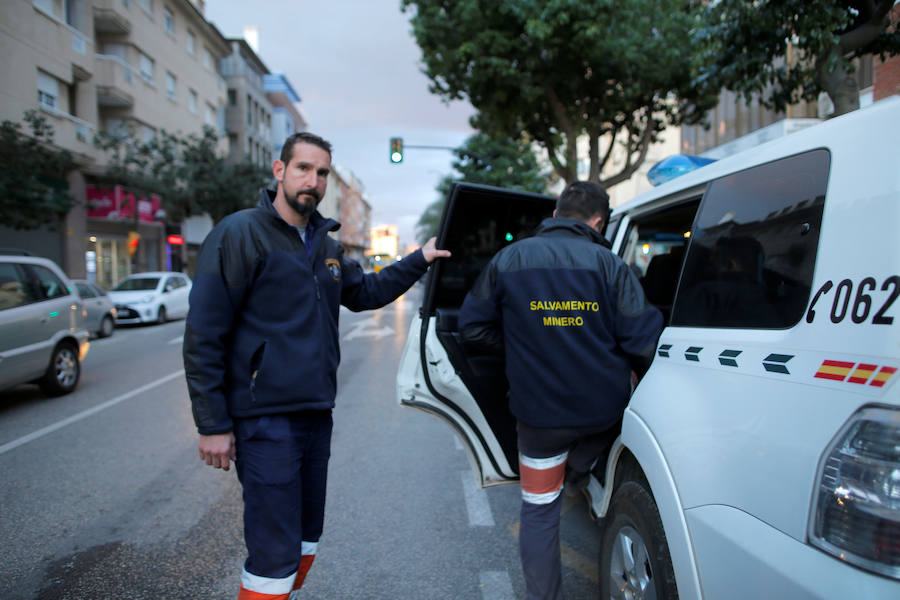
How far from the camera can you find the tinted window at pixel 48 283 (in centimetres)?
665

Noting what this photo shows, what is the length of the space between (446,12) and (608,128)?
5245 mm

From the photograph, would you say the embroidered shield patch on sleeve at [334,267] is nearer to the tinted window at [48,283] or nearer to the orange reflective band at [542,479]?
the orange reflective band at [542,479]

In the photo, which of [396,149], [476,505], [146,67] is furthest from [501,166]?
[476,505]

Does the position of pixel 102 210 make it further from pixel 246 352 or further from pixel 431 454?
pixel 246 352

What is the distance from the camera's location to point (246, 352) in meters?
1.97

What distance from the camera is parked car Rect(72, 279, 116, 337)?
12539 millimetres

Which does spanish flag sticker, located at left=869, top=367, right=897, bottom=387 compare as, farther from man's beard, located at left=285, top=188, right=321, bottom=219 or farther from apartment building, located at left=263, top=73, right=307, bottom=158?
apartment building, located at left=263, top=73, right=307, bottom=158

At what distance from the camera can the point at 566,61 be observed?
13.0 meters

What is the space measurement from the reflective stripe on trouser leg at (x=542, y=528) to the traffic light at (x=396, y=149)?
52.6 ft

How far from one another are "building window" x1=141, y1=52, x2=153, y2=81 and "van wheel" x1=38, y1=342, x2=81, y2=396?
2096cm

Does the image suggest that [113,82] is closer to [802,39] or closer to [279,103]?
[802,39]

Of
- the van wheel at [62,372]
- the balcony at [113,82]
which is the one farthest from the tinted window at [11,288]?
the balcony at [113,82]

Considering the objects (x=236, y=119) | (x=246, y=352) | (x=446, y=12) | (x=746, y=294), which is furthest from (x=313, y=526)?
(x=236, y=119)

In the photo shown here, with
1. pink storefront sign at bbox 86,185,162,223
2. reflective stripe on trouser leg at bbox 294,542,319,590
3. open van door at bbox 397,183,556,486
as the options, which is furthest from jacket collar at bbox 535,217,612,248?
pink storefront sign at bbox 86,185,162,223
